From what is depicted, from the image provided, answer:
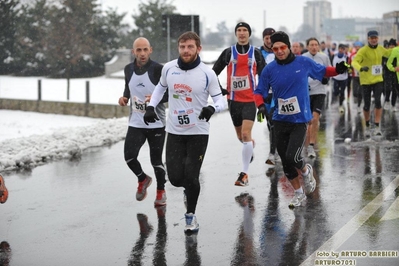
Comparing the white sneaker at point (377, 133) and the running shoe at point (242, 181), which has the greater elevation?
the white sneaker at point (377, 133)

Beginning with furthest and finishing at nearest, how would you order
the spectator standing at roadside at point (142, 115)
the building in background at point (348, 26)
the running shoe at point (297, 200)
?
the building in background at point (348, 26) → the spectator standing at roadside at point (142, 115) → the running shoe at point (297, 200)

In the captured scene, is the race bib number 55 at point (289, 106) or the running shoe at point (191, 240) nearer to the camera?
the running shoe at point (191, 240)

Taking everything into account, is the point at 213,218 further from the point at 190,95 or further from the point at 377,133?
the point at 377,133

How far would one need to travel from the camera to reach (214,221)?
7.02m

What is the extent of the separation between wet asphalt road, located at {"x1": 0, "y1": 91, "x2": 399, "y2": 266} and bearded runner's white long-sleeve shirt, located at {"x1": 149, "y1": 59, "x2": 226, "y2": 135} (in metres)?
1.02

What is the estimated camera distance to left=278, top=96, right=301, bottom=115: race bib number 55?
7.29 m

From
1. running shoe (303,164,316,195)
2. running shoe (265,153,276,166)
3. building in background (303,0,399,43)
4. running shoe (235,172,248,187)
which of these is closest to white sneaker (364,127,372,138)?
running shoe (265,153,276,166)

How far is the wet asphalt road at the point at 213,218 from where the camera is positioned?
5828 mm

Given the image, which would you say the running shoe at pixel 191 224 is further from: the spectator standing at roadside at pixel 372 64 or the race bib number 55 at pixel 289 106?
the spectator standing at roadside at pixel 372 64

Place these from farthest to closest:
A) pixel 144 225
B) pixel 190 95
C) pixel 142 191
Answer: pixel 142 191 < pixel 144 225 < pixel 190 95

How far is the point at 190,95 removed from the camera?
6711 mm

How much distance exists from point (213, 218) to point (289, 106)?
146 centimetres

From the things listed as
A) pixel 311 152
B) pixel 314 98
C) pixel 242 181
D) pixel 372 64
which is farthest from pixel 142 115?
pixel 372 64

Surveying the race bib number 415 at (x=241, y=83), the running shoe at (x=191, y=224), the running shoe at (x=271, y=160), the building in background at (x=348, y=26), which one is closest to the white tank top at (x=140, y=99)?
the race bib number 415 at (x=241, y=83)
